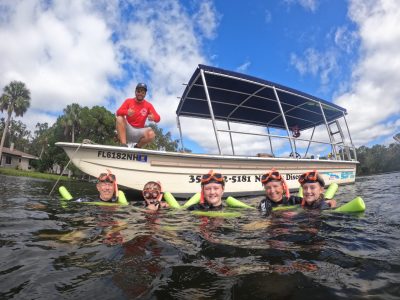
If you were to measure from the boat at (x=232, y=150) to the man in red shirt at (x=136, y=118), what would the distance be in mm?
481

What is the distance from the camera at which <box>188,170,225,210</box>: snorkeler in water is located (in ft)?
16.6

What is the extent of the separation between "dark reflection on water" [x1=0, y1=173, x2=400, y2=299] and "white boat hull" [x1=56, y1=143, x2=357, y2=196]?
3226 mm

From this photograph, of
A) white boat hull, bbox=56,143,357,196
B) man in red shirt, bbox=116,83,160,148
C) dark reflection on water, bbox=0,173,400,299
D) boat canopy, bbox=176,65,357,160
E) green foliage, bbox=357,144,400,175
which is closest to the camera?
dark reflection on water, bbox=0,173,400,299

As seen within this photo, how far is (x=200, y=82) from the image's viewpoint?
945cm

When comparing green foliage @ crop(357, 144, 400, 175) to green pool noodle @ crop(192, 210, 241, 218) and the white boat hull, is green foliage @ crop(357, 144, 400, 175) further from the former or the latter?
green pool noodle @ crop(192, 210, 241, 218)

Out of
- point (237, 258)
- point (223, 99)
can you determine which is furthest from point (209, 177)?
point (223, 99)

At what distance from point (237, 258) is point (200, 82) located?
777cm

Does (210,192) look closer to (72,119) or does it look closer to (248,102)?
(248,102)

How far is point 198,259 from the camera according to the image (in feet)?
7.48

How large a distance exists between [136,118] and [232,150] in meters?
5.63

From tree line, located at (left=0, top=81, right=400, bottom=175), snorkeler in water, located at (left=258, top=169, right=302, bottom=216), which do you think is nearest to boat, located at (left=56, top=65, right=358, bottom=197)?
snorkeler in water, located at (left=258, top=169, right=302, bottom=216)

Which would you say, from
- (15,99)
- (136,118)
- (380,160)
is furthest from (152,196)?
(380,160)

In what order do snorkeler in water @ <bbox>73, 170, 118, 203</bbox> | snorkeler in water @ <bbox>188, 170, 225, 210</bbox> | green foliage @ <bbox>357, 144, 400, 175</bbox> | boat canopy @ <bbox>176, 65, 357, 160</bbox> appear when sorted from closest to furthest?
1. snorkeler in water @ <bbox>188, 170, 225, 210</bbox>
2. snorkeler in water @ <bbox>73, 170, 118, 203</bbox>
3. boat canopy @ <bbox>176, 65, 357, 160</bbox>
4. green foliage @ <bbox>357, 144, 400, 175</bbox>

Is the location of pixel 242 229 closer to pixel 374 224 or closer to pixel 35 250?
pixel 374 224
